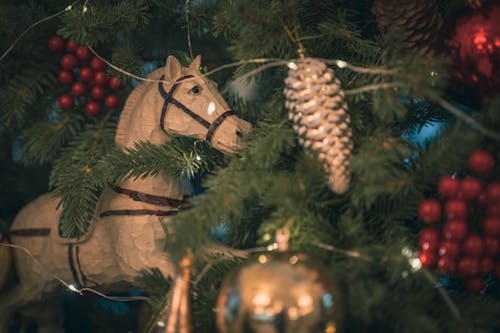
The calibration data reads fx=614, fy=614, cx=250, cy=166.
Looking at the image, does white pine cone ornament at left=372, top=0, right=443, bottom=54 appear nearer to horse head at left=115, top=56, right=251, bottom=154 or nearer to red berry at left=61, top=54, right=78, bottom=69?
horse head at left=115, top=56, right=251, bottom=154

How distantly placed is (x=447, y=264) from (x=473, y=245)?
4cm

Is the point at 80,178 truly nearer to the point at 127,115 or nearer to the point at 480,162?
A: the point at 127,115

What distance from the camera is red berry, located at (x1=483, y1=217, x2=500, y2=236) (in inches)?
25.6

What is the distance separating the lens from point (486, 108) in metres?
0.70

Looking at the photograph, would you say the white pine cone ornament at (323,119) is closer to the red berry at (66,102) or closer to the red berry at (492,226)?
the red berry at (492,226)

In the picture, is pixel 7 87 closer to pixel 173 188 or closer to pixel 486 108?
pixel 173 188

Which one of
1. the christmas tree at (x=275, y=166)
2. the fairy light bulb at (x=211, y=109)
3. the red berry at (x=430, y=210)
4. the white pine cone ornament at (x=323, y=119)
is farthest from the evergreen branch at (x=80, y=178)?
the red berry at (x=430, y=210)

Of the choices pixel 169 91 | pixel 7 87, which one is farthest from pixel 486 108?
pixel 7 87

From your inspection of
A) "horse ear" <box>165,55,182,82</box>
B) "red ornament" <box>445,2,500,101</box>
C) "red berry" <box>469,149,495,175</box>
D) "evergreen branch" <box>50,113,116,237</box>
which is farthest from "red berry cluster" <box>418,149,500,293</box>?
"evergreen branch" <box>50,113,116,237</box>

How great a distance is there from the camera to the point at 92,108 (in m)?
1.05

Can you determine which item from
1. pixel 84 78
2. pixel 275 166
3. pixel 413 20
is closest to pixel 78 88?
pixel 84 78

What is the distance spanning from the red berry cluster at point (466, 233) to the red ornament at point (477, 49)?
0.10 meters

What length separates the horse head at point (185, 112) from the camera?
0.85 meters

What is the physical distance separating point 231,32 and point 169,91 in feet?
0.41
